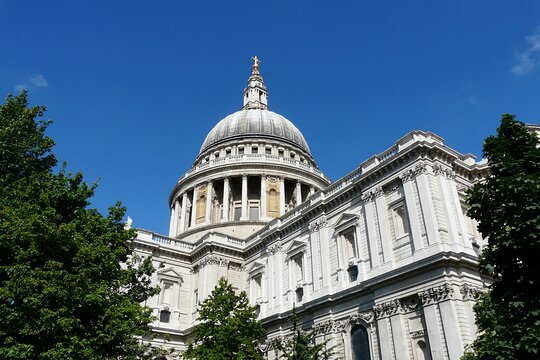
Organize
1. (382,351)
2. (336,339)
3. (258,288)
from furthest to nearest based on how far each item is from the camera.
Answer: (258,288)
(336,339)
(382,351)

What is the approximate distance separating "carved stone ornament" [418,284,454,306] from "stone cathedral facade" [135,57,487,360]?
5cm

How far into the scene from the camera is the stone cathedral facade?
2431 centimetres

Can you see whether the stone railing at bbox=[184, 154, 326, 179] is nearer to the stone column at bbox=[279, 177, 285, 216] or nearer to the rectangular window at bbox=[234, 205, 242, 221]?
the stone column at bbox=[279, 177, 285, 216]

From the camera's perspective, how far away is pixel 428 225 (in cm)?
2561

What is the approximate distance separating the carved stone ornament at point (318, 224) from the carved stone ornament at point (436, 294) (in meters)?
9.93

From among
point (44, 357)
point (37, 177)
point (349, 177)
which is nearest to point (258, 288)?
point (349, 177)

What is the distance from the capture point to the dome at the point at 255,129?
61344 millimetres

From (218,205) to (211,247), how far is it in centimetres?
1351

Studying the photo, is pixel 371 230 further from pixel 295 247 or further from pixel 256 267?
pixel 256 267

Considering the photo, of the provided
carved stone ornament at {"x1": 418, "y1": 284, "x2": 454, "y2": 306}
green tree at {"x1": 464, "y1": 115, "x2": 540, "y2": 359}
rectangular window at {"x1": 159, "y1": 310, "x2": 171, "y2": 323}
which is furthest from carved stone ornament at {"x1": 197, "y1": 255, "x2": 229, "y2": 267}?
green tree at {"x1": 464, "y1": 115, "x2": 540, "y2": 359}

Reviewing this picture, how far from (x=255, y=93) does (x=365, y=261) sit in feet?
155

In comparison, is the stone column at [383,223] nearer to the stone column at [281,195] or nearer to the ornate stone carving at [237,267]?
the ornate stone carving at [237,267]

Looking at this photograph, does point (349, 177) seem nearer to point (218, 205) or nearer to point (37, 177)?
point (37, 177)

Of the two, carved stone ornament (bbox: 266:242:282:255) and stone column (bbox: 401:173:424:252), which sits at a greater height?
carved stone ornament (bbox: 266:242:282:255)
